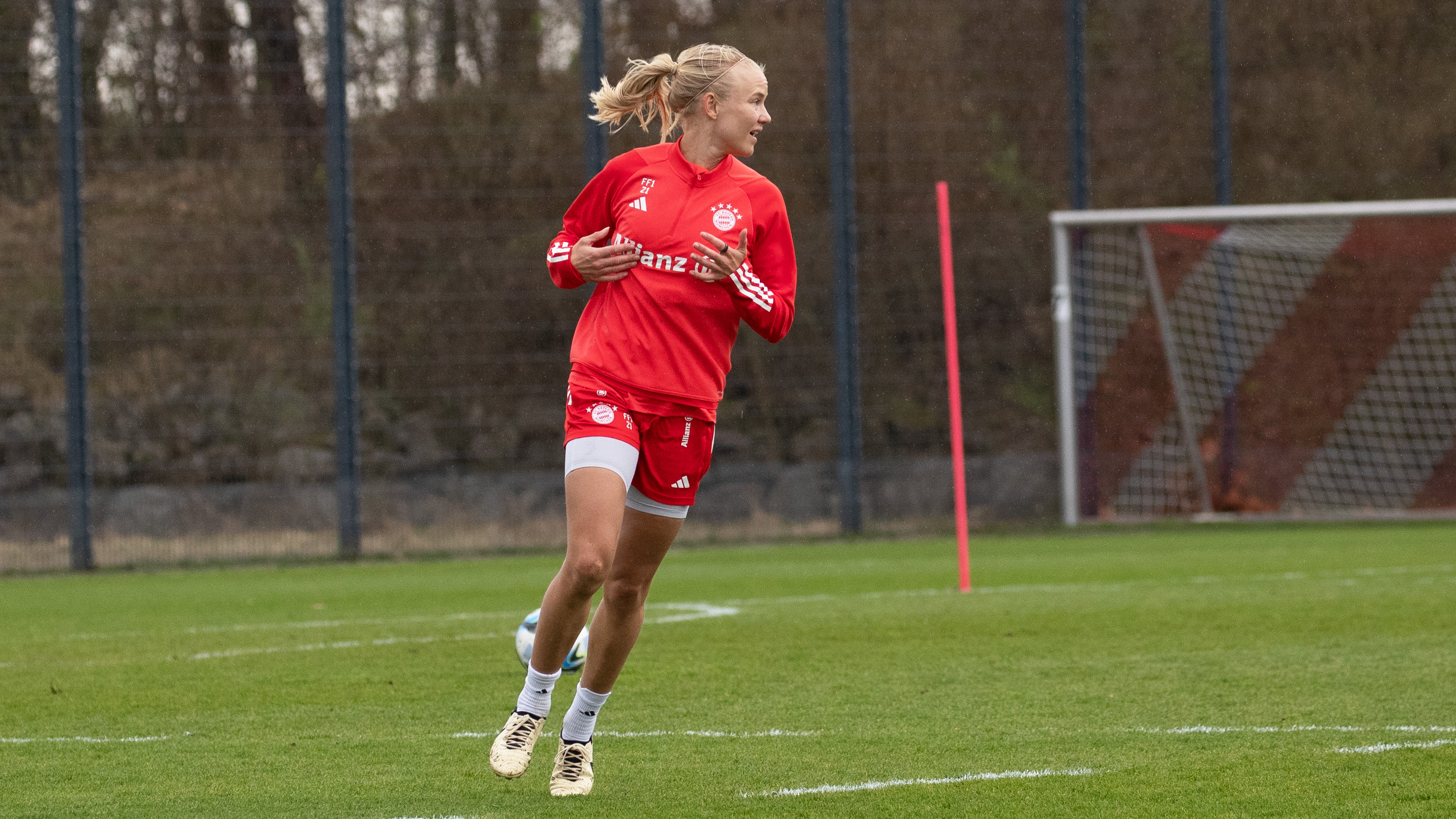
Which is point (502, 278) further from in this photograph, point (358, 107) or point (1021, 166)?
point (1021, 166)

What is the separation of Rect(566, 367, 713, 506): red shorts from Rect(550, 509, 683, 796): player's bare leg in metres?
0.09

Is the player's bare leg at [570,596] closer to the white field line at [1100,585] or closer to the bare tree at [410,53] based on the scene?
the white field line at [1100,585]

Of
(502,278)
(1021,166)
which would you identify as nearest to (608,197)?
(502,278)

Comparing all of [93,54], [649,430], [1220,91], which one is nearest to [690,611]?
[649,430]

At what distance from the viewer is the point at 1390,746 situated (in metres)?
4.71

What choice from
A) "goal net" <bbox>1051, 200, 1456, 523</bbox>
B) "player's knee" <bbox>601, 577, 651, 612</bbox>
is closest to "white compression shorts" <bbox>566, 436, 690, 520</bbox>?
"player's knee" <bbox>601, 577, 651, 612</bbox>

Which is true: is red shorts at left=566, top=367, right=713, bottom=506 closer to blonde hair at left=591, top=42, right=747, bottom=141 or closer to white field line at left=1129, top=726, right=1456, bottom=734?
blonde hair at left=591, top=42, right=747, bottom=141

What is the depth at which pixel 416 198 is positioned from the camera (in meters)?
14.1

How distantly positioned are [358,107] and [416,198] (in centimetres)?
90

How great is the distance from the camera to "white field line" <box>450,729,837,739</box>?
5.16m

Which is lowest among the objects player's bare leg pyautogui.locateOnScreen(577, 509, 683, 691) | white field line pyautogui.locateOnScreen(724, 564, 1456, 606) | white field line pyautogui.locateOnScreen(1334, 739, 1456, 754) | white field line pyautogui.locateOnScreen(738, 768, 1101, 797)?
white field line pyautogui.locateOnScreen(724, 564, 1456, 606)

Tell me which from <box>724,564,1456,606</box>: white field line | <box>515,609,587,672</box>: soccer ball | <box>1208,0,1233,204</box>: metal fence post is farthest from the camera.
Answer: <box>1208,0,1233,204</box>: metal fence post

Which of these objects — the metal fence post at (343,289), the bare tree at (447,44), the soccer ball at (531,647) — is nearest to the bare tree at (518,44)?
the bare tree at (447,44)

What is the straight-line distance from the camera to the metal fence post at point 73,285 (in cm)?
1338
